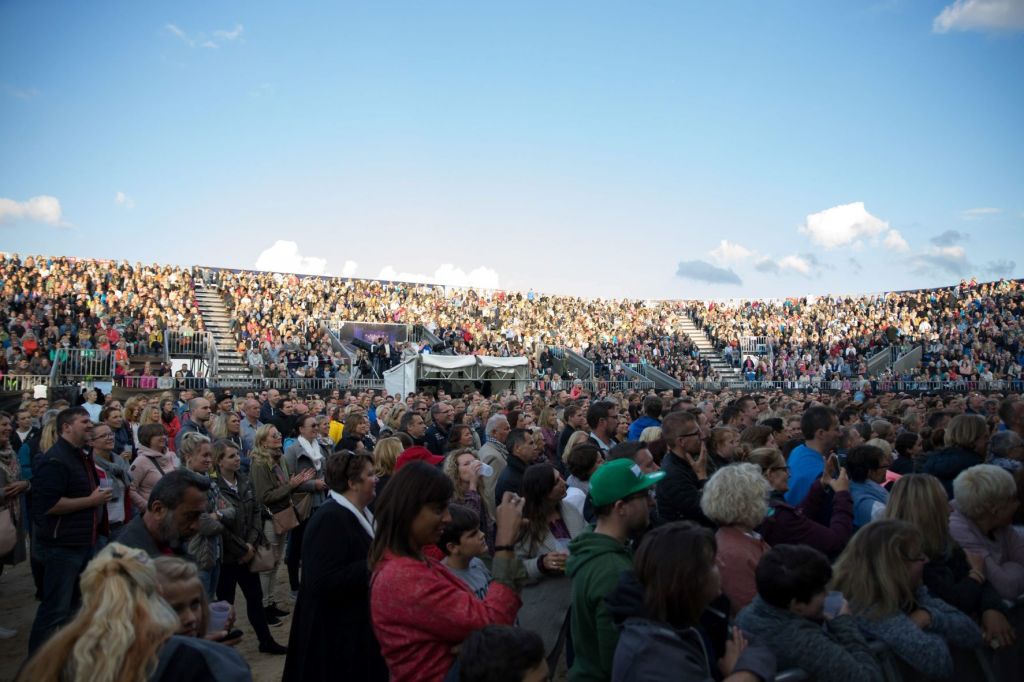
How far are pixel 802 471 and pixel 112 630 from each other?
4694mm

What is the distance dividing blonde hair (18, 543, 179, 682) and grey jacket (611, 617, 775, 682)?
1.30 m

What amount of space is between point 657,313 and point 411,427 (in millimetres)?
36092

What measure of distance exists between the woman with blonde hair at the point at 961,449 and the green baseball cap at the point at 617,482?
3635mm

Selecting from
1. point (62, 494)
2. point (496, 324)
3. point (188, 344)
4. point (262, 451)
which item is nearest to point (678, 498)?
point (262, 451)

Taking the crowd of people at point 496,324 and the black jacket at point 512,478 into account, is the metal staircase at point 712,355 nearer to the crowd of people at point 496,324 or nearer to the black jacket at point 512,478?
the crowd of people at point 496,324

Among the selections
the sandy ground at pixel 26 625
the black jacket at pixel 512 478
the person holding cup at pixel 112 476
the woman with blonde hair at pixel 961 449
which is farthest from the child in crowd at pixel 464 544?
the woman with blonde hair at pixel 961 449

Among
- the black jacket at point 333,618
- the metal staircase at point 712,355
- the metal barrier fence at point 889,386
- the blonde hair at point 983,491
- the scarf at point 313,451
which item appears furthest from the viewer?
the metal staircase at point 712,355

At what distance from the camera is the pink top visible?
3.34 meters

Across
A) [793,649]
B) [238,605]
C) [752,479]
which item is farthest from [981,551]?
[238,605]

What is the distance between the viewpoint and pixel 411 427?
7.48 metres

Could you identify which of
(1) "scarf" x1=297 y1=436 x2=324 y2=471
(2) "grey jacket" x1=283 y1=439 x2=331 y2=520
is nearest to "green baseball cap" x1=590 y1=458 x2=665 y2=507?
(2) "grey jacket" x1=283 y1=439 x2=331 y2=520

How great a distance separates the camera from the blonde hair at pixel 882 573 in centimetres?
314

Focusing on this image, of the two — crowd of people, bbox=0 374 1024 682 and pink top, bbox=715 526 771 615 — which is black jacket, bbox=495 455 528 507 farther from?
pink top, bbox=715 526 771 615

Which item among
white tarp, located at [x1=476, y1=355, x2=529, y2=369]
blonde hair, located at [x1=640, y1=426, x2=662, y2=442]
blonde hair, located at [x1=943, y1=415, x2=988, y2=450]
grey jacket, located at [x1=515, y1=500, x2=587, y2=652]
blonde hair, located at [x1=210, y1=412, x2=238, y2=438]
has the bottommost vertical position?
grey jacket, located at [x1=515, y1=500, x2=587, y2=652]
